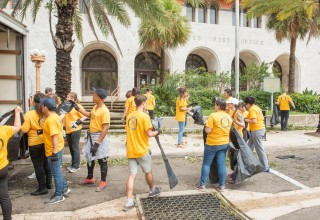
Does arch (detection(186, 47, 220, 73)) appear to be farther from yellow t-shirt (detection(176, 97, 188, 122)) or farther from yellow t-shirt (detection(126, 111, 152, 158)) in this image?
yellow t-shirt (detection(126, 111, 152, 158))

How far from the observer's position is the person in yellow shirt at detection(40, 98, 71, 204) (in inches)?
187

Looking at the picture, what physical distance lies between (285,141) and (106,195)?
7.33 m

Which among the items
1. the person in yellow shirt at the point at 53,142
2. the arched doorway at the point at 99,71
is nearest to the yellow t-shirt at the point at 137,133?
the person in yellow shirt at the point at 53,142

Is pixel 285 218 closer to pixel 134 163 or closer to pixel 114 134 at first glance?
pixel 134 163

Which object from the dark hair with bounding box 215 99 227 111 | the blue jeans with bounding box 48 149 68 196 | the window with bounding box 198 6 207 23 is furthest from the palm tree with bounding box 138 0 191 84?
the blue jeans with bounding box 48 149 68 196

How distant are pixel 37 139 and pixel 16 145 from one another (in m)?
0.35

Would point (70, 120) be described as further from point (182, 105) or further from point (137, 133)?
point (182, 105)

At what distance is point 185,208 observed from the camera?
479 centimetres

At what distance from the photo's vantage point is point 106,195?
17.4 ft

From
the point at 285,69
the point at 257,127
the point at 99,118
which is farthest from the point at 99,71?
the point at 99,118

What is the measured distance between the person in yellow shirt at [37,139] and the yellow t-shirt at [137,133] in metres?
1.57

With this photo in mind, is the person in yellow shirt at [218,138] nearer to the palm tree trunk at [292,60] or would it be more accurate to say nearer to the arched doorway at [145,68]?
the palm tree trunk at [292,60]

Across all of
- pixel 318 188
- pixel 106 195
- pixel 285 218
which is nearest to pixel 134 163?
pixel 106 195

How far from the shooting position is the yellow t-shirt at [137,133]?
185 inches
